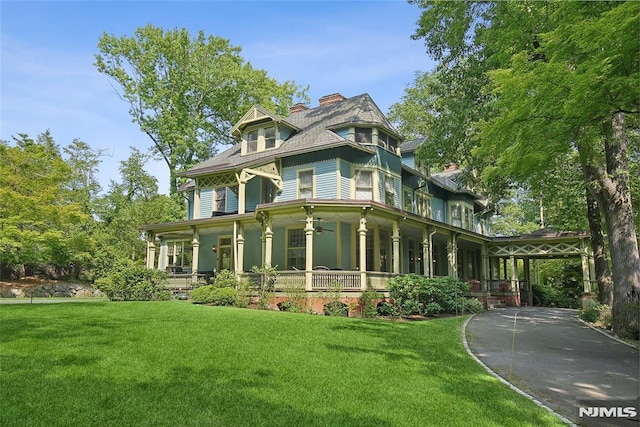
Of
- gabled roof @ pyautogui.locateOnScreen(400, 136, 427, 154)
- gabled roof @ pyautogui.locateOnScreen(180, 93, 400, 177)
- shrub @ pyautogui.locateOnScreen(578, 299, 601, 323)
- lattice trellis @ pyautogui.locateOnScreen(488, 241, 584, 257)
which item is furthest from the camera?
gabled roof @ pyautogui.locateOnScreen(400, 136, 427, 154)

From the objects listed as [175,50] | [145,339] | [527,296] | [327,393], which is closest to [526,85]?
[327,393]

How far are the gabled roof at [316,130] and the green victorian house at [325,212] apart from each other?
7 cm

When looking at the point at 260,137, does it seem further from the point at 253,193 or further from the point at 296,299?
the point at 296,299

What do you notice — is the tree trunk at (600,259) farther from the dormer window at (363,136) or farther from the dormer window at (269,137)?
the dormer window at (269,137)

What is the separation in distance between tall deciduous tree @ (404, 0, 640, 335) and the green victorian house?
5.24 metres

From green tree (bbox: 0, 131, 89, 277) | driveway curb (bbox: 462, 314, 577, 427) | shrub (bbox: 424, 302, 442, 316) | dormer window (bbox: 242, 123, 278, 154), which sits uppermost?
dormer window (bbox: 242, 123, 278, 154)

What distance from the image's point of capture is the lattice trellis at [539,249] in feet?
78.2

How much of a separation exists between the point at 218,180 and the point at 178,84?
15.5m

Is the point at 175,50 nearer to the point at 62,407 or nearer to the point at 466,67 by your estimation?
the point at 466,67

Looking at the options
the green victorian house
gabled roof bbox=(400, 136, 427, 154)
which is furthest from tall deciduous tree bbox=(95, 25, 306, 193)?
gabled roof bbox=(400, 136, 427, 154)

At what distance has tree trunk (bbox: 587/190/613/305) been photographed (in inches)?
649

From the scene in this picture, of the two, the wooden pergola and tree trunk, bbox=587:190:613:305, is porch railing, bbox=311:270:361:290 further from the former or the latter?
the wooden pergola

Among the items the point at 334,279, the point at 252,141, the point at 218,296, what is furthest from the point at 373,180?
the point at 218,296
